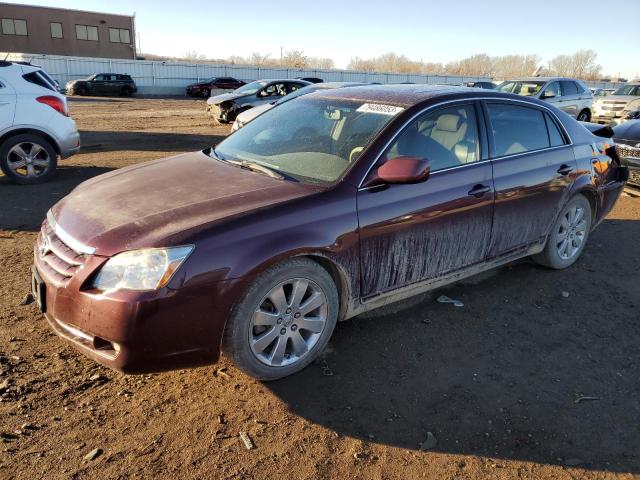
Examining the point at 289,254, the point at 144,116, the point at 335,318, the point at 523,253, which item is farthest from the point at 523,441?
the point at 144,116

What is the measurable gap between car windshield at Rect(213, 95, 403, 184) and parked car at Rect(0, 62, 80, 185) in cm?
500

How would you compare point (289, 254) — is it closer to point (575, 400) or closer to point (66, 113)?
point (575, 400)

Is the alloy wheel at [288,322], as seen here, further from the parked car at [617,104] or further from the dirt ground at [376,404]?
the parked car at [617,104]

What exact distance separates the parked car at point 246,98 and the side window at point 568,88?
8318 mm

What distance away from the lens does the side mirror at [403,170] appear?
10.4 feet

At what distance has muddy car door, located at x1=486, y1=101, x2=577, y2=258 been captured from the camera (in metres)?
4.07

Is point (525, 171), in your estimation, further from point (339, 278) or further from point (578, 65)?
point (578, 65)

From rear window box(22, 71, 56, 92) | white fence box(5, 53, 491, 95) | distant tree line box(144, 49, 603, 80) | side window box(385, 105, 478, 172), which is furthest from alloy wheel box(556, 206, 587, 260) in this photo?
distant tree line box(144, 49, 603, 80)

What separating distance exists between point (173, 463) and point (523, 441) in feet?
5.96

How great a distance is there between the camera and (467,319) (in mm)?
4004

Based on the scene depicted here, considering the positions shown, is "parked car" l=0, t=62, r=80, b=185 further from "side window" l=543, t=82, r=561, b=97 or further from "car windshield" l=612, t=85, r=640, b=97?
"car windshield" l=612, t=85, r=640, b=97

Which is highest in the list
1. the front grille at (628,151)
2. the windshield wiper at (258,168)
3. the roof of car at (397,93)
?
the roof of car at (397,93)

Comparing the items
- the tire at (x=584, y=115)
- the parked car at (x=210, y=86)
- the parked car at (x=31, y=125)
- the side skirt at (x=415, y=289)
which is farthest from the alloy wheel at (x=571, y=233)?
the parked car at (x=210, y=86)

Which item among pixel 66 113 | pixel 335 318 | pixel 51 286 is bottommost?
pixel 335 318
